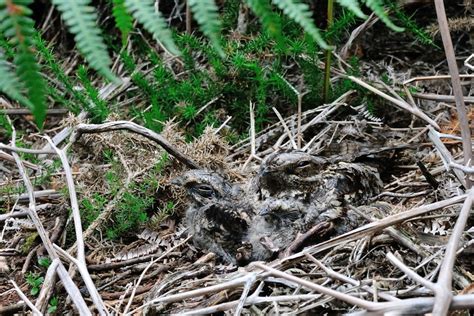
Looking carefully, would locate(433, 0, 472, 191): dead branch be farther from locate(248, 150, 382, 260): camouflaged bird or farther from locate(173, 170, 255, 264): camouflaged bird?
locate(173, 170, 255, 264): camouflaged bird

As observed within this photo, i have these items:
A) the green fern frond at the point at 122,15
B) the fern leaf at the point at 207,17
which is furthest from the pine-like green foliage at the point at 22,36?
the fern leaf at the point at 207,17

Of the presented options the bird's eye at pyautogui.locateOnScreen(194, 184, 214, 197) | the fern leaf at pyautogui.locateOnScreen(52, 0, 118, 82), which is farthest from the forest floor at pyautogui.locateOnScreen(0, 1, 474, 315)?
the fern leaf at pyautogui.locateOnScreen(52, 0, 118, 82)

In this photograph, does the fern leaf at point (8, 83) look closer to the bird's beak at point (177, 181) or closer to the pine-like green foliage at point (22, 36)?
the pine-like green foliage at point (22, 36)

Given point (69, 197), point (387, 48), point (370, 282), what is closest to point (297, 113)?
point (387, 48)

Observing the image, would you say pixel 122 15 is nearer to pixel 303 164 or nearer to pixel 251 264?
pixel 251 264

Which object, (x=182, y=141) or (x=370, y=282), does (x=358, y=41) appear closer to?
(x=182, y=141)

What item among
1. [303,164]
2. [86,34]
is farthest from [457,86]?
[86,34]

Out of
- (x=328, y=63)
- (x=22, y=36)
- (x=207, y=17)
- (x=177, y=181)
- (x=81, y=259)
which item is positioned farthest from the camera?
(x=328, y=63)
